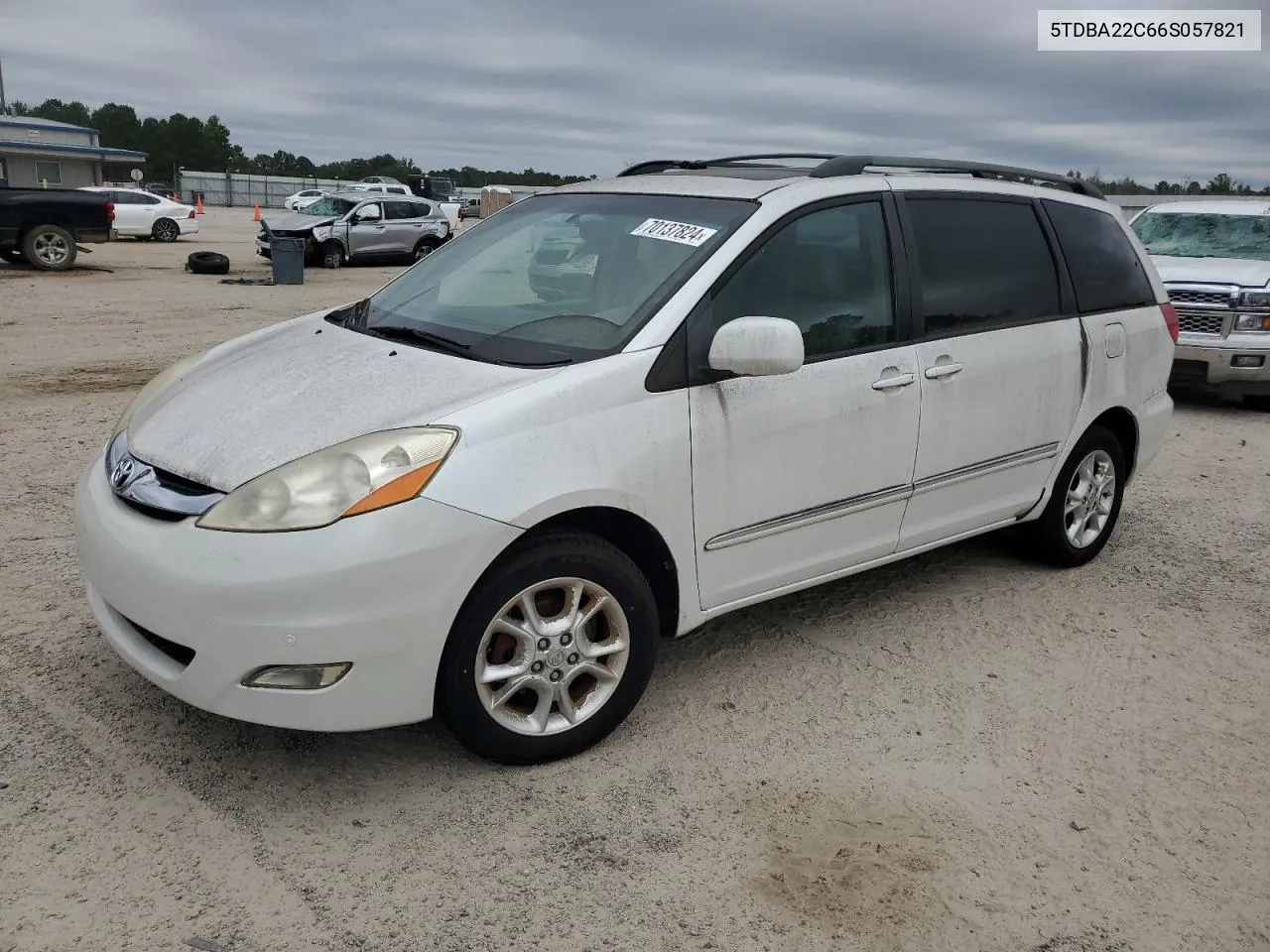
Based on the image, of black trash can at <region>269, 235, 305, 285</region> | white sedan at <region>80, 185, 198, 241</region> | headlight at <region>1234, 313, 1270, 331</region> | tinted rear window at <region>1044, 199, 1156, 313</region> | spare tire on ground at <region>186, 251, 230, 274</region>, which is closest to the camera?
tinted rear window at <region>1044, 199, 1156, 313</region>

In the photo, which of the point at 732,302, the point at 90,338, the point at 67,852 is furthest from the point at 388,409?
the point at 90,338

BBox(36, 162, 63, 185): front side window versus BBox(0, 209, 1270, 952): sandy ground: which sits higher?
BBox(36, 162, 63, 185): front side window

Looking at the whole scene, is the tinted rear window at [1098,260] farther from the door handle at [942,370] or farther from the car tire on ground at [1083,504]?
the door handle at [942,370]

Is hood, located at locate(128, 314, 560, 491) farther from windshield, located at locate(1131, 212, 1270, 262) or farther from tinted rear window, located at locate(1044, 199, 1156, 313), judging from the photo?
windshield, located at locate(1131, 212, 1270, 262)

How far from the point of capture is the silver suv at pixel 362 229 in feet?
74.3

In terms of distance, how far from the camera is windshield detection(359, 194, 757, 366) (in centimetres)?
348

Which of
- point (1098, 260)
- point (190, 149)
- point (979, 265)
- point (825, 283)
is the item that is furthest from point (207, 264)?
point (190, 149)

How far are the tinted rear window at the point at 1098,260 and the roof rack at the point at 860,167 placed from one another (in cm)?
17

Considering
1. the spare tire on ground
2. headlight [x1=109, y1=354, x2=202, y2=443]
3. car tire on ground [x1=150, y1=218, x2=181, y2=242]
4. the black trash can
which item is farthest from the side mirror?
car tire on ground [x1=150, y1=218, x2=181, y2=242]

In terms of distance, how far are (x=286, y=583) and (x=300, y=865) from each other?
740 mm

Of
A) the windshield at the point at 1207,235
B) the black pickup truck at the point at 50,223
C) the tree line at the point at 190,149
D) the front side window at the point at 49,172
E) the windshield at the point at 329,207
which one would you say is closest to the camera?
the windshield at the point at 1207,235

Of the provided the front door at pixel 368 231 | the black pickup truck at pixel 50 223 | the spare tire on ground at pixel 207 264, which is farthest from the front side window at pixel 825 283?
the front door at pixel 368 231

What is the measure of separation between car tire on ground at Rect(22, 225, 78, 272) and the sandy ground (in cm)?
1498

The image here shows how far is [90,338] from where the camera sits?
11281 mm
